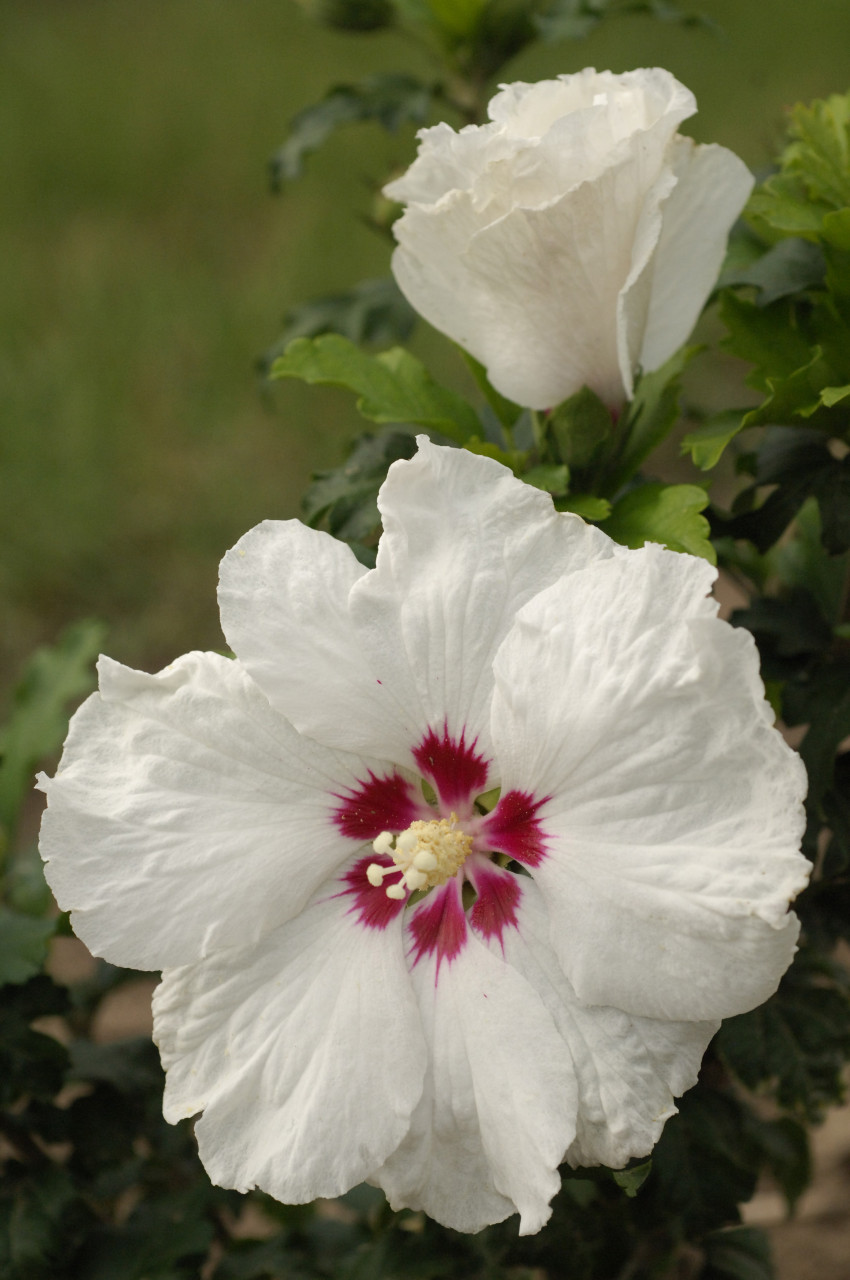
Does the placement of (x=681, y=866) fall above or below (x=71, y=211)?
above

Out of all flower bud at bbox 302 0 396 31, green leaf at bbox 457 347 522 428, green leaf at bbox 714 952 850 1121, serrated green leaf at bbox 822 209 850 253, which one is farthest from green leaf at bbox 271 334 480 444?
flower bud at bbox 302 0 396 31

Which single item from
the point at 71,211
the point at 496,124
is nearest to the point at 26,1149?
the point at 496,124

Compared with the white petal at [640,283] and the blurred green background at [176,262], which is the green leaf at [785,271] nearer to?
the white petal at [640,283]

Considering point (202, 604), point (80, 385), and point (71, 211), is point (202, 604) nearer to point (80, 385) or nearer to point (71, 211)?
point (80, 385)

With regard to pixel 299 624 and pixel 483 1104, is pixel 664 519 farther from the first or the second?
pixel 483 1104

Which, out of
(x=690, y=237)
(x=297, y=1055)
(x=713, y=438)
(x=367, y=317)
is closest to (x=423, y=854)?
(x=297, y=1055)

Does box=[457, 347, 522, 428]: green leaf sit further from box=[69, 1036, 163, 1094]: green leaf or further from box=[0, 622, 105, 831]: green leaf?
box=[69, 1036, 163, 1094]: green leaf

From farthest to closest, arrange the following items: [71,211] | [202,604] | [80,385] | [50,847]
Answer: [71,211] < [80,385] < [202,604] < [50,847]
